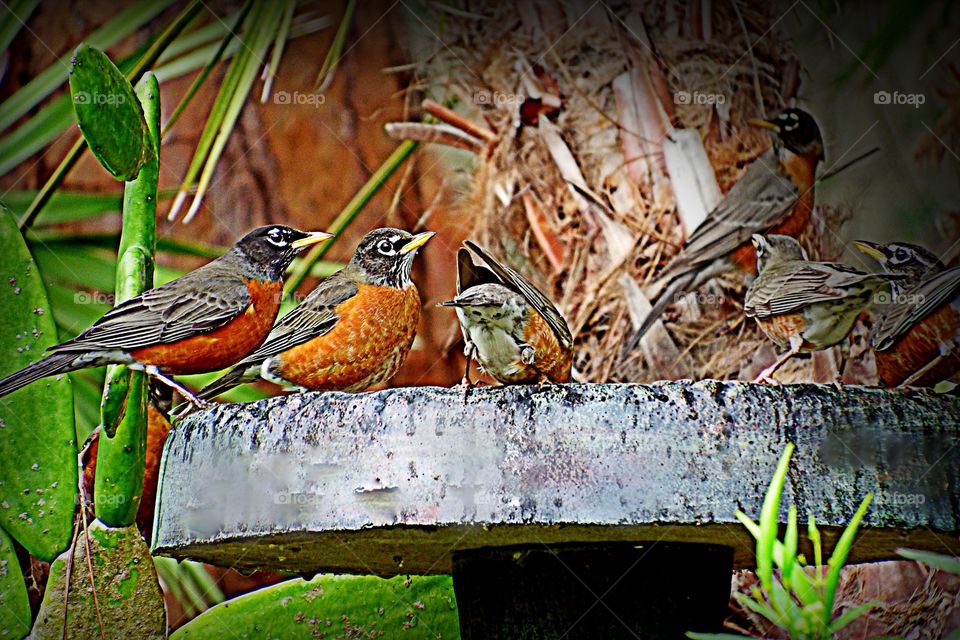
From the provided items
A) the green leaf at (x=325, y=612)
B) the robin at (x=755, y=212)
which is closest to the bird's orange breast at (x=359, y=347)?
the green leaf at (x=325, y=612)

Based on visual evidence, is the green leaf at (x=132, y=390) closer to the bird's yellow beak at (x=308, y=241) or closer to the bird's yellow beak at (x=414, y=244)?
the bird's yellow beak at (x=308, y=241)

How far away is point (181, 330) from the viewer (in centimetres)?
246

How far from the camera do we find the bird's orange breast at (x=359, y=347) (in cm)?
248

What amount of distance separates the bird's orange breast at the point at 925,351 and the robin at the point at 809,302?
0.14 metres

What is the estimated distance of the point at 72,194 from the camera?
13.9 ft

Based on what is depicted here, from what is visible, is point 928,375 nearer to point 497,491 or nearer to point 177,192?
point 497,491

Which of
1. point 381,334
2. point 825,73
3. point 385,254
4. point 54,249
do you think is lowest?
point 381,334

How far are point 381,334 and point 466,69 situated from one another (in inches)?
88.4

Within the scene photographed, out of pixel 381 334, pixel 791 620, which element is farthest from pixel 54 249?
pixel 791 620

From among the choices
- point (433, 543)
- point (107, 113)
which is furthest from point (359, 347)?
point (107, 113)

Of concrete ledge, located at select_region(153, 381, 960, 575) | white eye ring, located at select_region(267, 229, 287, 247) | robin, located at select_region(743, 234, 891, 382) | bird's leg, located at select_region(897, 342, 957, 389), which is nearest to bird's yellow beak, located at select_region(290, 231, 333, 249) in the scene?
white eye ring, located at select_region(267, 229, 287, 247)

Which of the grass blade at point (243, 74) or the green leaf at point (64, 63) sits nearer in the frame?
the green leaf at point (64, 63)

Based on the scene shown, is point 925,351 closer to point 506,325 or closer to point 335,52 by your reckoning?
point 506,325

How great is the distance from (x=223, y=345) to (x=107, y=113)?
615 millimetres
